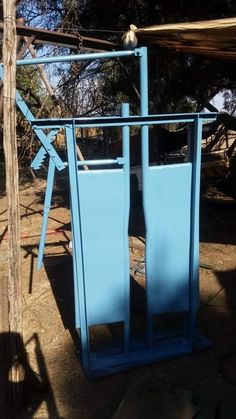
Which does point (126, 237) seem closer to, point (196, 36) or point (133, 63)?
point (196, 36)

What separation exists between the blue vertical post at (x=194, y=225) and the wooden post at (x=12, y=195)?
54.0 inches

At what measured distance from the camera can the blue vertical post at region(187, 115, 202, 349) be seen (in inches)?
134

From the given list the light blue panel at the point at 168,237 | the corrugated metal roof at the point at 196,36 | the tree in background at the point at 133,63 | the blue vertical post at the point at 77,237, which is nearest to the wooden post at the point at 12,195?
the blue vertical post at the point at 77,237

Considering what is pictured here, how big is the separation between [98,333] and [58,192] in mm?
7596

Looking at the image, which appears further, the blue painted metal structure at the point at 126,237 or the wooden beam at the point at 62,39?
the wooden beam at the point at 62,39

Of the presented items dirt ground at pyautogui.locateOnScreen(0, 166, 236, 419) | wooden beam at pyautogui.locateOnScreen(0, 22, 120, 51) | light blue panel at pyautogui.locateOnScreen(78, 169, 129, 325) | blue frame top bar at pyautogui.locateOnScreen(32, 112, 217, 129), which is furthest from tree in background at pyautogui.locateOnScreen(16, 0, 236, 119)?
light blue panel at pyautogui.locateOnScreen(78, 169, 129, 325)

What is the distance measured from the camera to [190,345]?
3.72m

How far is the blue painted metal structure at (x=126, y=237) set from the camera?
3248mm

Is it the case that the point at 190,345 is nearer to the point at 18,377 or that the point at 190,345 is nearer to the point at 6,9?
the point at 18,377

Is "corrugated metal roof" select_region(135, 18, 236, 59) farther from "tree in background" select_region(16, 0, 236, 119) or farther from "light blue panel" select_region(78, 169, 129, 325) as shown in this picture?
"light blue panel" select_region(78, 169, 129, 325)

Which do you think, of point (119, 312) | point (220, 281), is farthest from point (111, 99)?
point (119, 312)

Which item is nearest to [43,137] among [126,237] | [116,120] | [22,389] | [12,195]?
[116,120]

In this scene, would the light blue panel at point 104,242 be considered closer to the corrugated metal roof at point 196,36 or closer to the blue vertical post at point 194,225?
the blue vertical post at point 194,225

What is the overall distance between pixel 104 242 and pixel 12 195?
83cm
